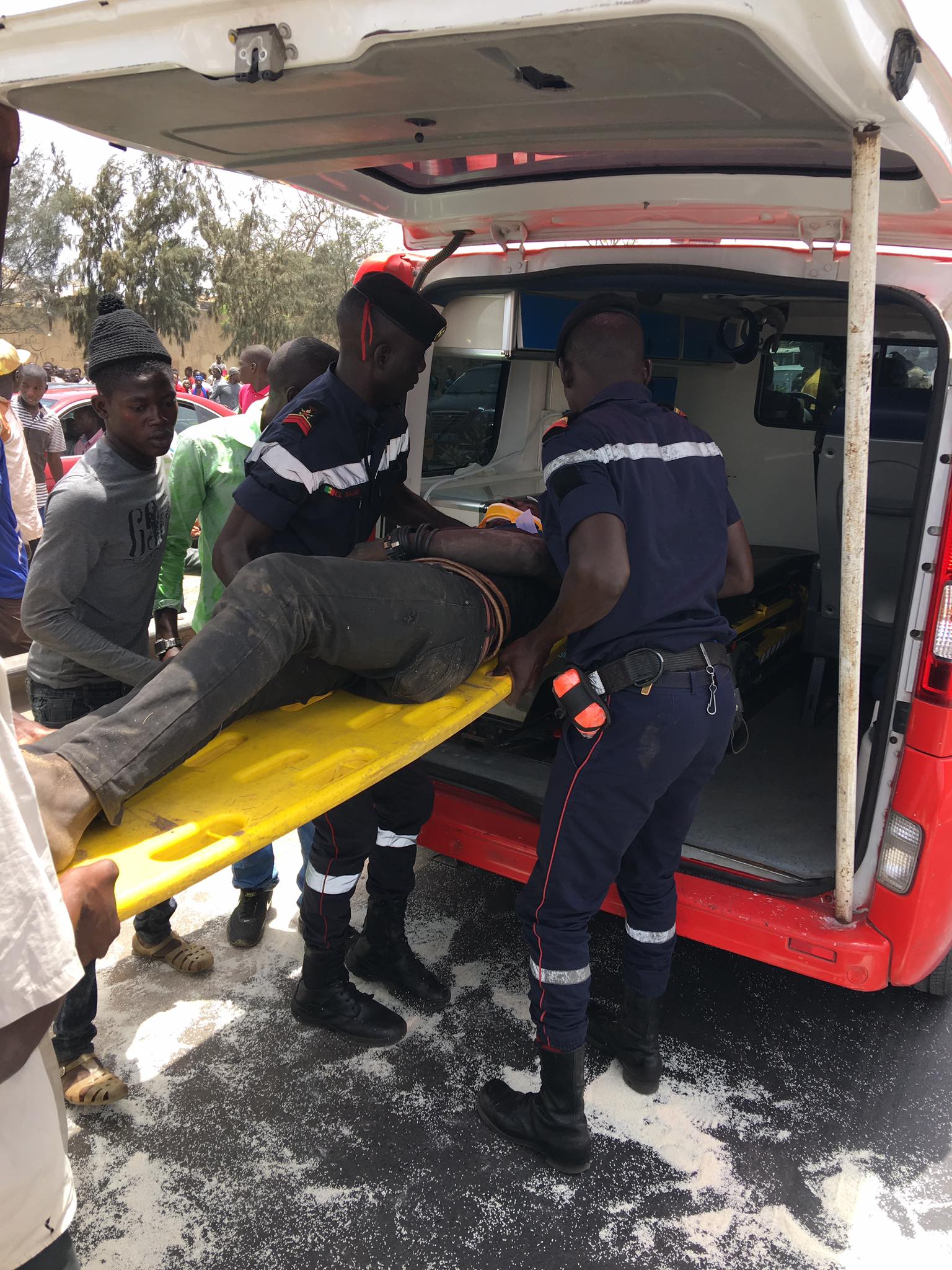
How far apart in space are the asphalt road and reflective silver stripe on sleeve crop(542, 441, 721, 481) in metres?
1.77

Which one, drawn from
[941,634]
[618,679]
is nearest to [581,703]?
[618,679]

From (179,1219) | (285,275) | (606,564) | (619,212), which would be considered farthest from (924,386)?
(285,275)

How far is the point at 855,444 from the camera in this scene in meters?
2.00

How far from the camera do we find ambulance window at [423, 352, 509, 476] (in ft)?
12.7

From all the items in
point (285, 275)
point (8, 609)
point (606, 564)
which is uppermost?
point (285, 275)

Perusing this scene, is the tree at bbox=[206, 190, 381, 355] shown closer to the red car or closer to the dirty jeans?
the red car

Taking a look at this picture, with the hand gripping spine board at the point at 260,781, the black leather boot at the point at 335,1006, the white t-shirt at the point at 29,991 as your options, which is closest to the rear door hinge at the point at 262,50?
the white t-shirt at the point at 29,991

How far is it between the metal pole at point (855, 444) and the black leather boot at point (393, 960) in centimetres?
140

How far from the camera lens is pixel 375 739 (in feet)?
7.12

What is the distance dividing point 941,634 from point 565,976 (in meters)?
1.31

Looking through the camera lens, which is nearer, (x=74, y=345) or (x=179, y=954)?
(x=179, y=954)

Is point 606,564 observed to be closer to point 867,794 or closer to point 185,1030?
point 867,794

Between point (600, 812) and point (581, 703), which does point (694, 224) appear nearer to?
point (581, 703)

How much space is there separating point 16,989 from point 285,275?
3004cm
